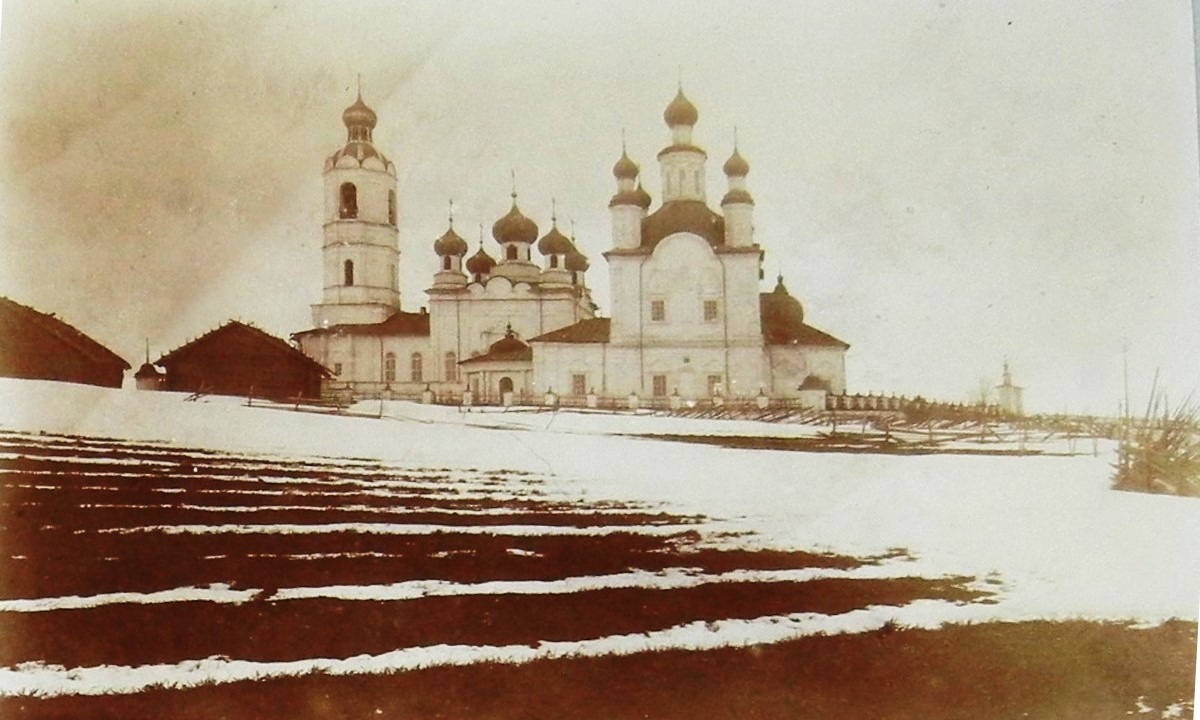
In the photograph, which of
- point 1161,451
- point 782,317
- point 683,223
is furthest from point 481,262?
point 1161,451

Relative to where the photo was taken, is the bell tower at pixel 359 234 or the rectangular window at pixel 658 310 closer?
the bell tower at pixel 359 234

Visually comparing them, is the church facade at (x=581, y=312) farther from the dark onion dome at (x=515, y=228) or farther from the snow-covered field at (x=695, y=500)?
the snow-covered field at (x=695, y=500)

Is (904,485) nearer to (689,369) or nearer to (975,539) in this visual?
(975,539)

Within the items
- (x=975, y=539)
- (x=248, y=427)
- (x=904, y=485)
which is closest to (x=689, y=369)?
(x=904, y=485)

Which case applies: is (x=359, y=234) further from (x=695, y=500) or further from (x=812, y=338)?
(x=812, y=338)

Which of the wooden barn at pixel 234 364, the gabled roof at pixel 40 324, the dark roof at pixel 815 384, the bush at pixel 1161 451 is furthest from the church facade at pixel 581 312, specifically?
the bush at pixel 1161 451

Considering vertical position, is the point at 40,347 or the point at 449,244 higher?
the point at 449,244

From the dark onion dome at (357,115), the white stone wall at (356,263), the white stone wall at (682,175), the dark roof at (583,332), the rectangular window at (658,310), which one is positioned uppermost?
the dark onion dome at (357,115)
